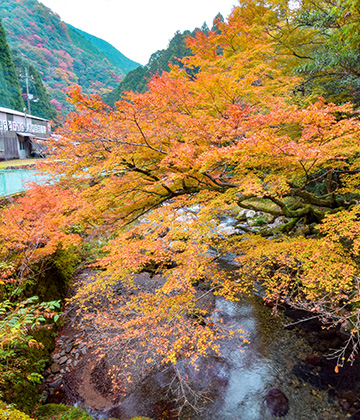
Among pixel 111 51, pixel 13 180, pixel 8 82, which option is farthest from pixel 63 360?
pixel 111 51

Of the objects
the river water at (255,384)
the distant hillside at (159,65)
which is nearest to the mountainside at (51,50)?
the distant hillside at (159,65)

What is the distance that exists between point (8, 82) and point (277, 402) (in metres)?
41.1

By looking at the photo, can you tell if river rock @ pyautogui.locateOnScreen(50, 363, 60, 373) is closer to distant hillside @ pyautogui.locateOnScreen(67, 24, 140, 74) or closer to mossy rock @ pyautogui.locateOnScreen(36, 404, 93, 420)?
mossy rock @ pyautogui.locateOnScreen(36, 404, 93, 420)

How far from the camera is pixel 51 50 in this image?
187ft

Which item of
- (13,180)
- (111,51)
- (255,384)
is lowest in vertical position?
(255,384)

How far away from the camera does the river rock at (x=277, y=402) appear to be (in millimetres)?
4462

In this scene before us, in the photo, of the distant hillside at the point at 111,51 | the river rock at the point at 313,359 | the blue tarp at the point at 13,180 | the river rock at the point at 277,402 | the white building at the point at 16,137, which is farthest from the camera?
the distant hillside at the point at 111,51

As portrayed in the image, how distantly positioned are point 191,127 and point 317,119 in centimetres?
266

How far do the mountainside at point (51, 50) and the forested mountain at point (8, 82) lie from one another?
1245 cm

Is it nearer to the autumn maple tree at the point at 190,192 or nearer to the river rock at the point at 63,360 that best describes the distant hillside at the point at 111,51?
the autumn maple tree at the point at 190,192

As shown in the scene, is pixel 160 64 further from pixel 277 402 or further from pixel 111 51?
pixel 111 51

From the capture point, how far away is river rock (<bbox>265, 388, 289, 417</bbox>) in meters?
4.46

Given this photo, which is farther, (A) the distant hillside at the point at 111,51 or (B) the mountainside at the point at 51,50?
(A) the distant hillside at the point at 111,51

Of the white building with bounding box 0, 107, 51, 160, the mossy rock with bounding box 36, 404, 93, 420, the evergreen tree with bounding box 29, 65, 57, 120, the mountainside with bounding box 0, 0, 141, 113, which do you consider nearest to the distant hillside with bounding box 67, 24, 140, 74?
the mountainside with bounding box 0, 0, 141, 113
